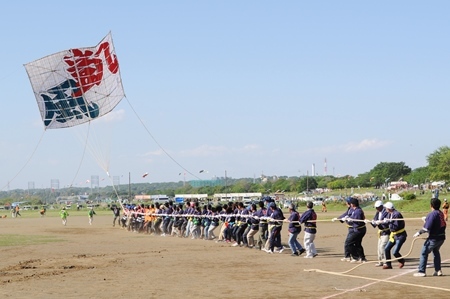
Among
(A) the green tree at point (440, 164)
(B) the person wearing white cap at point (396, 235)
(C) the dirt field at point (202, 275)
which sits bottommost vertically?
(C) the dirt field at point (202, 275)

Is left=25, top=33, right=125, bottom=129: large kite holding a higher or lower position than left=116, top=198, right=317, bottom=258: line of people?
higher

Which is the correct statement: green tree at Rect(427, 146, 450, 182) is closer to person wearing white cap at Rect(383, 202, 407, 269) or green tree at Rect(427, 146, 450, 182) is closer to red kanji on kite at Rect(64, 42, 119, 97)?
red kanji on kite at Rect(64, 42, 119, 97)

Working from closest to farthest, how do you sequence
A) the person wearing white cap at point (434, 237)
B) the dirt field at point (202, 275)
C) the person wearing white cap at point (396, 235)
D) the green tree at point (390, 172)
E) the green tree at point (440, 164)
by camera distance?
the dirt field at point (202, 275), the person wearing white cap at point (434, 237), the person wearing white cap at point (396, 235), the green tree at point (440, 164), the green tree at point (390, 172)

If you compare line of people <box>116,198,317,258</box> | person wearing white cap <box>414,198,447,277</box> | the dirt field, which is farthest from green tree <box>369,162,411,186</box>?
person wearing white cap <box>414,198,447,277</box>

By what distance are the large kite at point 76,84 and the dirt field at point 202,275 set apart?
49.3 ft

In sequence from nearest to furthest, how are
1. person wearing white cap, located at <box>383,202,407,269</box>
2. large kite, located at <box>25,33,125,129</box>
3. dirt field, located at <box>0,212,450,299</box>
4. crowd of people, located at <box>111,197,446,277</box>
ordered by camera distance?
dirt field, located at <box>0,212,450,299</box>, crowd of people, located at <box>111,197,446,277</box>, person wearing white cap, located at <box>383,202,407,269</box>, large kite, located at <box>25,33,125,129</box>

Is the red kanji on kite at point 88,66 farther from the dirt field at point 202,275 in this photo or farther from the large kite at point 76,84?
the dirt field at point 202,275

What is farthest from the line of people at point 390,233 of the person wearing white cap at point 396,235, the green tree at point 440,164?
the green tree at point 440,164

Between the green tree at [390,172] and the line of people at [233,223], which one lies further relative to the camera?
the green tree at [390,172]

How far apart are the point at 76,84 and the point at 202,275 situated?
24267 mm

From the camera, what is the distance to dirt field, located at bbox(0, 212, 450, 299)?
13.6m

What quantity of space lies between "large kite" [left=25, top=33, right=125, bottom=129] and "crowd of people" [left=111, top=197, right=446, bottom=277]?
6544 millimetres

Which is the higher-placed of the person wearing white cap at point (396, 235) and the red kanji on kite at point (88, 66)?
the red kanji on kite at point (88, 66)

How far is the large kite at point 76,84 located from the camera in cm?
3784
